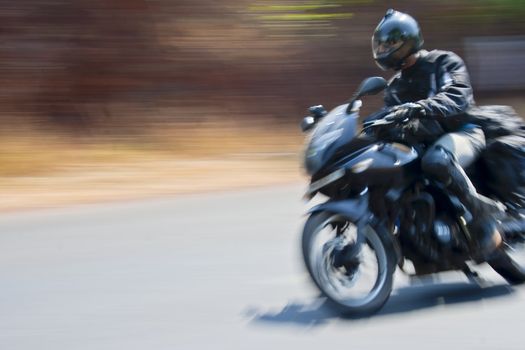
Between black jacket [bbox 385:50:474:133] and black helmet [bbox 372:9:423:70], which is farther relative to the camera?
black helmet [bbox 372:9:423:70]

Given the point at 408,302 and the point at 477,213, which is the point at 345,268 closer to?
the point at 408,302

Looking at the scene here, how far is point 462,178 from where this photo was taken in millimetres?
6098

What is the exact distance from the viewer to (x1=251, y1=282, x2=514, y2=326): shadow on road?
236 inches

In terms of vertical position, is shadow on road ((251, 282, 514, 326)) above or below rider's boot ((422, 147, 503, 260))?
below

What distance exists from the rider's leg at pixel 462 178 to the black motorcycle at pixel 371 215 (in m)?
0.07

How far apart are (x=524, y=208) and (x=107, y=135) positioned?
9.49 metres

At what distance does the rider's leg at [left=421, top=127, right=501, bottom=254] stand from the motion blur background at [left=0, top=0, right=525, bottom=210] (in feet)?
19.9

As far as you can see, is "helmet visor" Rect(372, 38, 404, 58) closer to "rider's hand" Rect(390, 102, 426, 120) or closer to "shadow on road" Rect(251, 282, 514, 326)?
"rider's hand" Rect(390, 102, 426, 120)

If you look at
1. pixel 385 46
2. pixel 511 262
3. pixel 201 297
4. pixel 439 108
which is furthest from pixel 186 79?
pixel 439 108

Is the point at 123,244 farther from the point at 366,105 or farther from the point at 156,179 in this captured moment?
the point at 366,105

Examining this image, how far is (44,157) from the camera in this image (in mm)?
13758

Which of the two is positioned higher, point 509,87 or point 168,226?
point 168,226

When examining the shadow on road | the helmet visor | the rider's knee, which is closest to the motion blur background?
the shadow on road

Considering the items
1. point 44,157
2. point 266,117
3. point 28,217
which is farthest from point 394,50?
point 266,117
